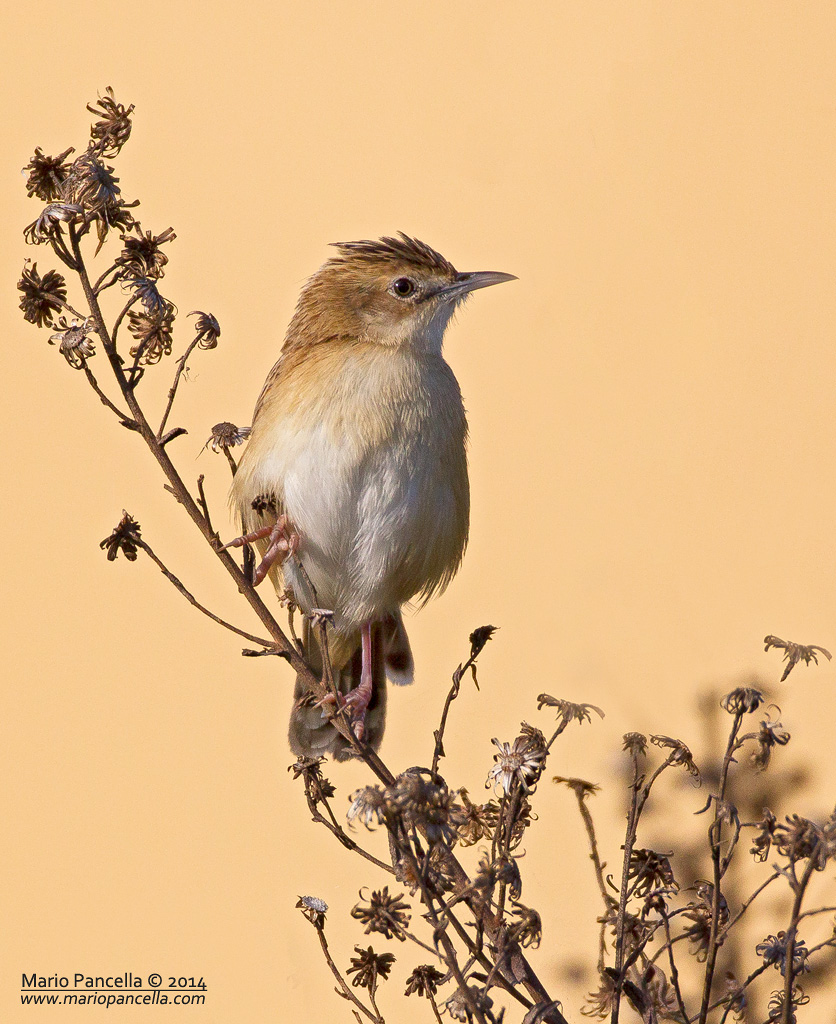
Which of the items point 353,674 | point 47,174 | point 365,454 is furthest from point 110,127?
point 353,674

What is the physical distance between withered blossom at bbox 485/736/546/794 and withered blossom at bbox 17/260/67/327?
1424 mm

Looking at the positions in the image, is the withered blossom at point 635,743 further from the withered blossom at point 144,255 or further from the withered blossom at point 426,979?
the withered blossom at point 144,255

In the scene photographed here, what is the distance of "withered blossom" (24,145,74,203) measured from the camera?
268 centimetres

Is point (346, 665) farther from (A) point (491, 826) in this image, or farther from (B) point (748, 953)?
(A) point (491, 826)

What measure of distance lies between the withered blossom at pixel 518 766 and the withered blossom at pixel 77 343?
1243 millimetres

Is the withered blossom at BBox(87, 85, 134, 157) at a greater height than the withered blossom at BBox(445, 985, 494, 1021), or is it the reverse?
the withered blossom at BBox(87, 85, 134, 157)

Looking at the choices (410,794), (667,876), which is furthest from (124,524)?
(667,876)

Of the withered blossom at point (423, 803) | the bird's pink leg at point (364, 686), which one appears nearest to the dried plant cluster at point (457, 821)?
the withered blossom at point (423, 803)

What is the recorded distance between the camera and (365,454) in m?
3.96

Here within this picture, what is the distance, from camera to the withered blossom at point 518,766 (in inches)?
91.5

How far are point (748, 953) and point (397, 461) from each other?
84.9 inches

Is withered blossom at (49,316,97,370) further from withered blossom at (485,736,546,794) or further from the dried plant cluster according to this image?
withered blossom at (485,736,546,794)

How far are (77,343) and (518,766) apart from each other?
1.34 m

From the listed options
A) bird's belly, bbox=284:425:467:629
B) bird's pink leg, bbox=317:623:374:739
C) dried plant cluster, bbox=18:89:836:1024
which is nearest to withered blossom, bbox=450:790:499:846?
dried plant cluster, bbox=18:89:836:1024
